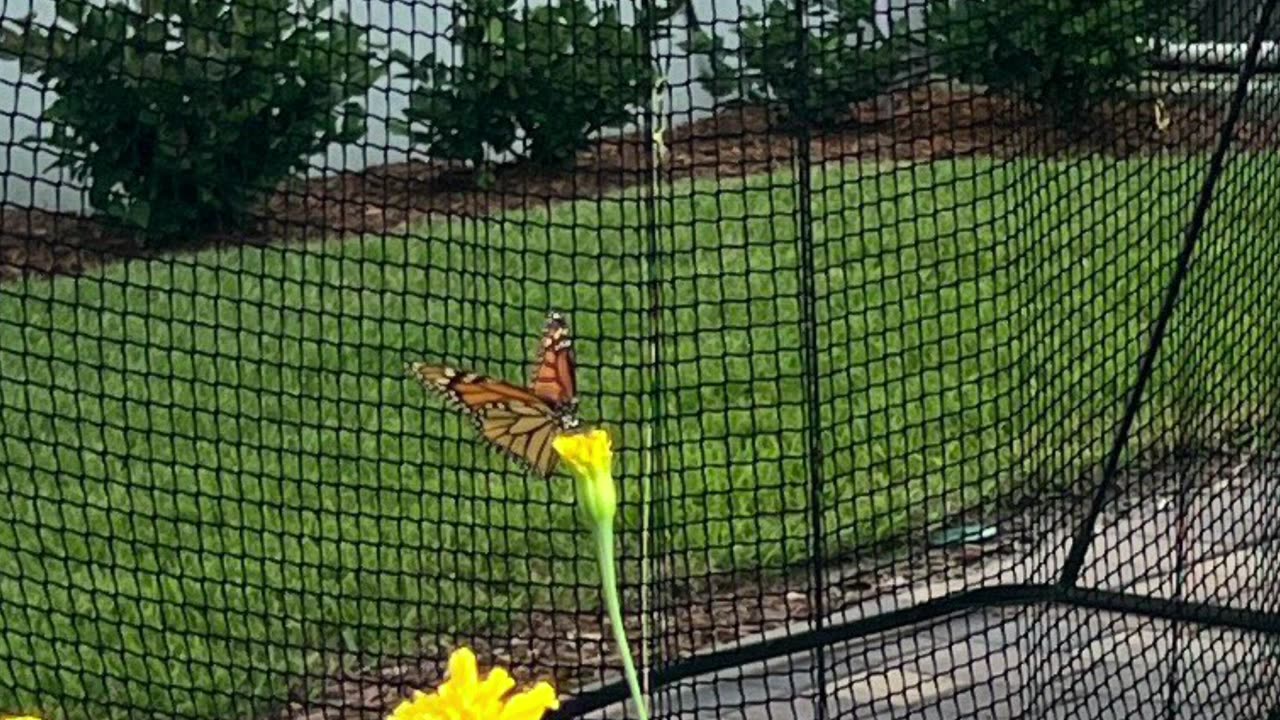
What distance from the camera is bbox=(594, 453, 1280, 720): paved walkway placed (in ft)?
11.3

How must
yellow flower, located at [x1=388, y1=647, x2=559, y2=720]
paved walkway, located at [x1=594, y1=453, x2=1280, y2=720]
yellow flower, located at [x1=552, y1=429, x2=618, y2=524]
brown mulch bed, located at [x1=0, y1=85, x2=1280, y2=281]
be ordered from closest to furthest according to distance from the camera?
yellow flower, located at [x1=388, y1=647, x2=559, y2=720] → yellow flower, located at [x1=552, y1=429, x2=618, y2=524] → paved walkway, located at [x1=594, y1=453, x2=1280, y2=720] → brown mulch bed, located at [x1=0, y1=85, x2=1280, y2=281]

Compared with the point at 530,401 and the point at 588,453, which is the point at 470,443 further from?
the point at 588,453

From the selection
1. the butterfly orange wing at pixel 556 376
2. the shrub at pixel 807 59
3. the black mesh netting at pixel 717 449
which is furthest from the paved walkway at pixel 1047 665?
the butterfly orange wing at pixel 556 376

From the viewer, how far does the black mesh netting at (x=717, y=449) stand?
3.54 meters

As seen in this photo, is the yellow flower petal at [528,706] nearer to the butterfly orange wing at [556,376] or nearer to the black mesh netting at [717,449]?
the butterfly orange wing at [556,376]

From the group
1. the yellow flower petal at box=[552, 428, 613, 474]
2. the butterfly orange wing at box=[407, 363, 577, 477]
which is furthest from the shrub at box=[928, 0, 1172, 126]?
the yellow flower petal at box=[552, 428, 613, 474]

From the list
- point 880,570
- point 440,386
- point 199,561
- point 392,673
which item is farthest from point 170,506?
point 440,386

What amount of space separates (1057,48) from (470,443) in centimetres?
173

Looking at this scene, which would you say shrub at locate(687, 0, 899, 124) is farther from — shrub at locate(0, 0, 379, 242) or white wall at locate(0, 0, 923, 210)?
shrub at locate(0, 0, 379, 242)

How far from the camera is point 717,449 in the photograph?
490cm

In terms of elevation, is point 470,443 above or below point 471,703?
below

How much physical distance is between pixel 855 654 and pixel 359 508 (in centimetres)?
119

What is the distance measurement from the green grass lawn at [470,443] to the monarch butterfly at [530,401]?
2.73 ft

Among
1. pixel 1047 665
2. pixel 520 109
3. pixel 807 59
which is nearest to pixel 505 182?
pixel 520 109
